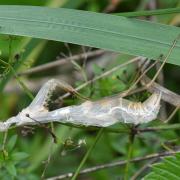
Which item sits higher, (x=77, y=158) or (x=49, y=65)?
(x=49, y=65)

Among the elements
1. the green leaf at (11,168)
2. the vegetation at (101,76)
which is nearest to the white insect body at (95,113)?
the vegetation at (101,76)

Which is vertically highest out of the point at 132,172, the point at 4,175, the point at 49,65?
the point at 49,65

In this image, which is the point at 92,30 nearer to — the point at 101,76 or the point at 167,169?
the point at 101,76

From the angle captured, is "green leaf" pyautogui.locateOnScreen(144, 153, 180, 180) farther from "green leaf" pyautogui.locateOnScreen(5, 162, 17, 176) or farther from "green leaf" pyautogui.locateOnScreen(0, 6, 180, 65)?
"green leaf" pyautogui.locateOnScreen(5, 162, 17, 176)

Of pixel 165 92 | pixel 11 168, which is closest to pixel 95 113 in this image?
pixel 165 92

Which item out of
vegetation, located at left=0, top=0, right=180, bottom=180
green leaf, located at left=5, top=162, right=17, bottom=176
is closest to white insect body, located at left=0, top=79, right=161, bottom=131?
vegetation, located at left=0, top=0, right=180, bottom=180

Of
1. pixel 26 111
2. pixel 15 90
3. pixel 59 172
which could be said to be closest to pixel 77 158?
pixel 59 172

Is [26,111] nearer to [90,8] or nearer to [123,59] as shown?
[123,59]
